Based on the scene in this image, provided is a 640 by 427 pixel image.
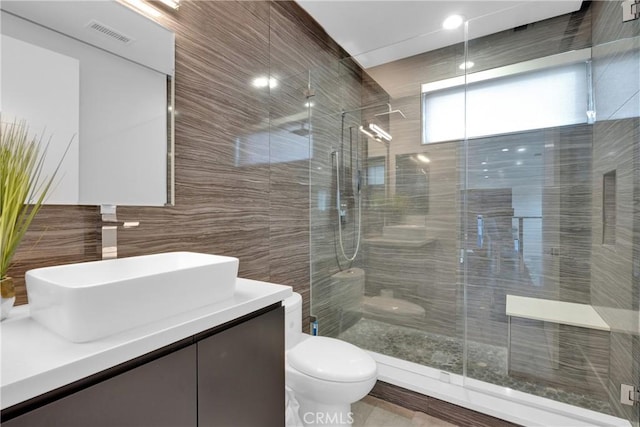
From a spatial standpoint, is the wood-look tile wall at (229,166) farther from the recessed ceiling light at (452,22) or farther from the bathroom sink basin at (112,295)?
the recessed ceiling light at (452,22)

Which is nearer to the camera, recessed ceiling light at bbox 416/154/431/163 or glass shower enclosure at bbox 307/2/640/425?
glass shower enclosure at bbox 307/2/640/425

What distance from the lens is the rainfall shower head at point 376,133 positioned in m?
2.67

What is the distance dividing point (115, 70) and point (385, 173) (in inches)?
80.4

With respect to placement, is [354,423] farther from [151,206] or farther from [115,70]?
[115,70]

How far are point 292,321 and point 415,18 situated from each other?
2.22 meters

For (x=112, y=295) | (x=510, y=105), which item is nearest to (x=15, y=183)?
(x=112, y=295)

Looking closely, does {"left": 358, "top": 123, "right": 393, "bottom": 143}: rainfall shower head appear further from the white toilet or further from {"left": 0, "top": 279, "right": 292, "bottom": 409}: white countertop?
{"left": 0, "top": 279, "right": 292, "bottom": 409}: white countertop

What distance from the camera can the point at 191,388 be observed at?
0.74m

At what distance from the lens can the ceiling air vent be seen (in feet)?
3.63

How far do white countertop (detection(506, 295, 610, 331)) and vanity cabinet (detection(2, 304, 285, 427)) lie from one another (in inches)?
77.0

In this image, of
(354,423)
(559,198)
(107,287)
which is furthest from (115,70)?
(559,198)

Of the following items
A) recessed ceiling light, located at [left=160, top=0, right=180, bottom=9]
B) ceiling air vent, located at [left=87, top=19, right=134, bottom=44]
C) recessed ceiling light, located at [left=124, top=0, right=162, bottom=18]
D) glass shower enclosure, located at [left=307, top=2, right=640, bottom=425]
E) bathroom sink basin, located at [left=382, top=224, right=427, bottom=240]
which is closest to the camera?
ceiling air vent, located at [left=87, top=19, right=134, bottom=44]

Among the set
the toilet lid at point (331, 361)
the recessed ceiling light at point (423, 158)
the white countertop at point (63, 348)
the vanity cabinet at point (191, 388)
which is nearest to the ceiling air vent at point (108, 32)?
the white countertop at point (63, 348)

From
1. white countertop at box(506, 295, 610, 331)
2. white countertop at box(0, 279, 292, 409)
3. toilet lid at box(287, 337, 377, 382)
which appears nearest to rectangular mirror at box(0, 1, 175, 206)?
white countertop at box(0, 279, 292, 409)
